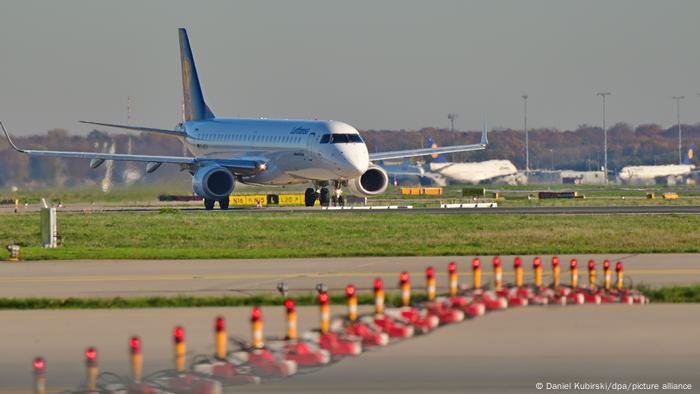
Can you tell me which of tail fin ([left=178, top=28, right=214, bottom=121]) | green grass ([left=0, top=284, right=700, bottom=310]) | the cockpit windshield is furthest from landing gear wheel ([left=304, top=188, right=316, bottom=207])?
green grass ([left=0, top=284, right=700, bottom=310])

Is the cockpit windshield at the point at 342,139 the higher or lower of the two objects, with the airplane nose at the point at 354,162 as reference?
higher

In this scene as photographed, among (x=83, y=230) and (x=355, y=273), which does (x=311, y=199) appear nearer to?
(x=83, y=230)

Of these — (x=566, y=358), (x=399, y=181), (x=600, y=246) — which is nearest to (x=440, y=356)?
(x=566, y=358)

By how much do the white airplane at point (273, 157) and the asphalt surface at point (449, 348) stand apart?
4086 cm

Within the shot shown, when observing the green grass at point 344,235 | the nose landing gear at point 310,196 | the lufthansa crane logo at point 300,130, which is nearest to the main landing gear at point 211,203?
the nose landing gear at point 310,196

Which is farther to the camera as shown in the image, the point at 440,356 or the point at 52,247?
the point at 52,247

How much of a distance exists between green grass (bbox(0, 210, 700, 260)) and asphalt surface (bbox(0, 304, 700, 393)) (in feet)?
44.5

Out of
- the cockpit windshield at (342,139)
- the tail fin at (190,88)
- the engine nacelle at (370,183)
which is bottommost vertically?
the engine nacelle at (370,183)

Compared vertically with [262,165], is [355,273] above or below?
below

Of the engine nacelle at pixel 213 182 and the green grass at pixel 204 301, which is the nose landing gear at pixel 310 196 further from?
the green grass at pixel 204 301

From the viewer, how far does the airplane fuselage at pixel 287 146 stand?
6194 centimetres

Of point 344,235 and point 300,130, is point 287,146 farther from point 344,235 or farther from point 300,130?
point 344,235

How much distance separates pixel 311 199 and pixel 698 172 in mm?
133314

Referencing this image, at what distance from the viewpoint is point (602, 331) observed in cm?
1795
